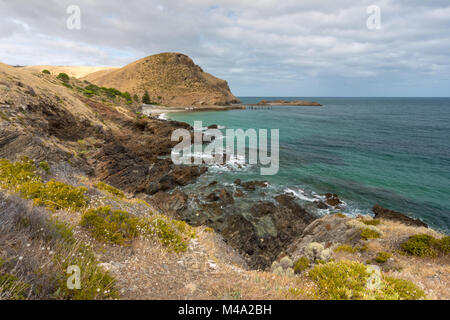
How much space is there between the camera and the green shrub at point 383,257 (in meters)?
7.30

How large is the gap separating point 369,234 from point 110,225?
34.4 ft

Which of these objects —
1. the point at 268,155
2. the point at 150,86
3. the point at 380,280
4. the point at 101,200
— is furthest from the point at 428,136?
the point at 150,86

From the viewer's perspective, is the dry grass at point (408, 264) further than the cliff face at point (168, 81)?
No

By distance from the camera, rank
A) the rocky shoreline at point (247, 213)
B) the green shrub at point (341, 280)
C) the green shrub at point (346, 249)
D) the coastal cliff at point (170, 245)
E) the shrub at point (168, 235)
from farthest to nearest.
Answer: the rocky shoreline at point (247, 213), the green shrub at point (346, 249), the shrub at point (168, 235), the green shrub at point (341, 280), the coastal cliff at point (170, 245)

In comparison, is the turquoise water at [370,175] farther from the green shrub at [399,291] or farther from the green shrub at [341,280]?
the green shrub at [399,291]

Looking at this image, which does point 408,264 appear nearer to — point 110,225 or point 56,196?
point 110,225

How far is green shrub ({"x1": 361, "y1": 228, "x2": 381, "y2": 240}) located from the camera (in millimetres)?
8941

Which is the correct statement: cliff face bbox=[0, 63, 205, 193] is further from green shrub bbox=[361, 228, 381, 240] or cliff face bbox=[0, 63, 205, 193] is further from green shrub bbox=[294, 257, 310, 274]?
green shrub bbox=[361, 228, 381, 240]

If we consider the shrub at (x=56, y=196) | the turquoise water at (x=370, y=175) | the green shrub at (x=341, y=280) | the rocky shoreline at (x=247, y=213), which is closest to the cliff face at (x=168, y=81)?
the turquoise water at (x=370, y=175)

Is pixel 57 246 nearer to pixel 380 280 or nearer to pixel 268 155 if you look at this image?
pixel 380 280

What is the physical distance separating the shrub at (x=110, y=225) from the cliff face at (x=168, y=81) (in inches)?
4119

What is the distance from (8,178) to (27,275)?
272 inches

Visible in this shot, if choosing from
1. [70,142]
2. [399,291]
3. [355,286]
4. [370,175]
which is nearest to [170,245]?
[355,286]

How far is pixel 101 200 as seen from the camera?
808 cm
